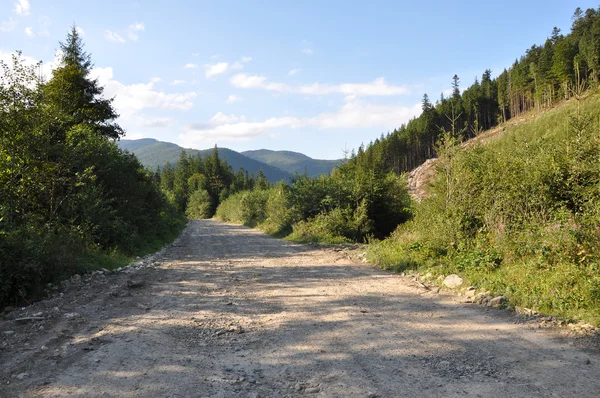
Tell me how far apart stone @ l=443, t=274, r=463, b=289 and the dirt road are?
0.69 meters

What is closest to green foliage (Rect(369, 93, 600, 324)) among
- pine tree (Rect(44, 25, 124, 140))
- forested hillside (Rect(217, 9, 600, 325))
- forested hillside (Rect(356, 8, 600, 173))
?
forested hillside (Rect(217, 9, 600, 325))

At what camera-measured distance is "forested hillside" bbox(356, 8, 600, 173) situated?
70938 mm

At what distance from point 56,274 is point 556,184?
38.9ft

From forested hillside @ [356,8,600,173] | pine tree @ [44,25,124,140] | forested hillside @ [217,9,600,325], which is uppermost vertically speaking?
forested hillside @ [356,8,600,173]

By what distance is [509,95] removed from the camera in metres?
87.6

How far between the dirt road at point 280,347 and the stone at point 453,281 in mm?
690

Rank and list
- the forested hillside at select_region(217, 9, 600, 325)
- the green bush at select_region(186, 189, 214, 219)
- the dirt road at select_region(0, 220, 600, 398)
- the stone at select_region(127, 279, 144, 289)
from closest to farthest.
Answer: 1. the dirt road at select_region(0, 220, 600, 398)
2. the forested hillside at select_region(217, 9, 600, 325)
3. the stone at select_region(127, 279, 144, 289)
4. the green bush at select_region(186, 189, 214, 219)

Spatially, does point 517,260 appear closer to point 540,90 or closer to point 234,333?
point 234,333

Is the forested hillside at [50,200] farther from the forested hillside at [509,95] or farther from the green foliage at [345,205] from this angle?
the forested hillside at [509,95]

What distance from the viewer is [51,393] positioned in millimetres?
3428

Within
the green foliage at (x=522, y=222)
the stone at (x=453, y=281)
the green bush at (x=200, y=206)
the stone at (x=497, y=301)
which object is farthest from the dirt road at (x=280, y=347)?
the green bush at (x=200, y=206)

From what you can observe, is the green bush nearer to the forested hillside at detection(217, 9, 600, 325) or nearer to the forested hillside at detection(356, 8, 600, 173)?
the forested hillside at detection(356, 8, 600, 173)

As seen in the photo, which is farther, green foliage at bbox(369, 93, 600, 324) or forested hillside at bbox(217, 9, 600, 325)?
forested hillside at bbox(217, 9, 600, 325)

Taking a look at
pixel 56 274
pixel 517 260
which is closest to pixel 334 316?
pixel 517 260
